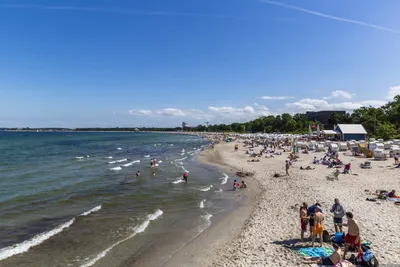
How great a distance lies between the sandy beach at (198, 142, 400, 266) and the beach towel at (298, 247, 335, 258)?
11.4 inches

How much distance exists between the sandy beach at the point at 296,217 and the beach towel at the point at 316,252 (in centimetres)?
29

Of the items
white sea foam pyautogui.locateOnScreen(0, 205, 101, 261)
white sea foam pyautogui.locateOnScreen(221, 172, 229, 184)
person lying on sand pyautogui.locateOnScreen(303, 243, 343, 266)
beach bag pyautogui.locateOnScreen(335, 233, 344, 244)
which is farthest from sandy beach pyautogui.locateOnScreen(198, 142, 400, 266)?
white sea foam pyautogui.locateOnScreen(0, 205, 101, 261)

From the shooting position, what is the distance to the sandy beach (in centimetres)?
973

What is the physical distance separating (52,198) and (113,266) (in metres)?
12.2

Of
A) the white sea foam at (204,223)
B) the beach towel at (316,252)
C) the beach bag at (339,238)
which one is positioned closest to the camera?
the beach towel at (316,252)

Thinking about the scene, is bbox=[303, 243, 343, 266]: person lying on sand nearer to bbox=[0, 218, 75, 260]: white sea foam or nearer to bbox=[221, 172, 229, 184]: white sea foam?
bbox=[0, 218, 75, 260]: white sea foam

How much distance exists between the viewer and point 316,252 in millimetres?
9406

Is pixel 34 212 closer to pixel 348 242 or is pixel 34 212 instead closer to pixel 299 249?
A: pixel 299 249

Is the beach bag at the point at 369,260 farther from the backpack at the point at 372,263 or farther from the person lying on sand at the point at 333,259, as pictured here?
the person lying on sand at the point at 333,259

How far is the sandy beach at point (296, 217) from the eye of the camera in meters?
9.73

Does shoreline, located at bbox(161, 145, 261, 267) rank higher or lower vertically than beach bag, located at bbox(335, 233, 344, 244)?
lower

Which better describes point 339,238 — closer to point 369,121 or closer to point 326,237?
point 326,237

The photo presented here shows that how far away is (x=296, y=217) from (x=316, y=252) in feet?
14.9

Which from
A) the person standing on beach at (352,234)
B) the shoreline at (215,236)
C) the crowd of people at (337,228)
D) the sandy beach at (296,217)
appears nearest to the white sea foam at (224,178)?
the sandy beach at (296,217)
